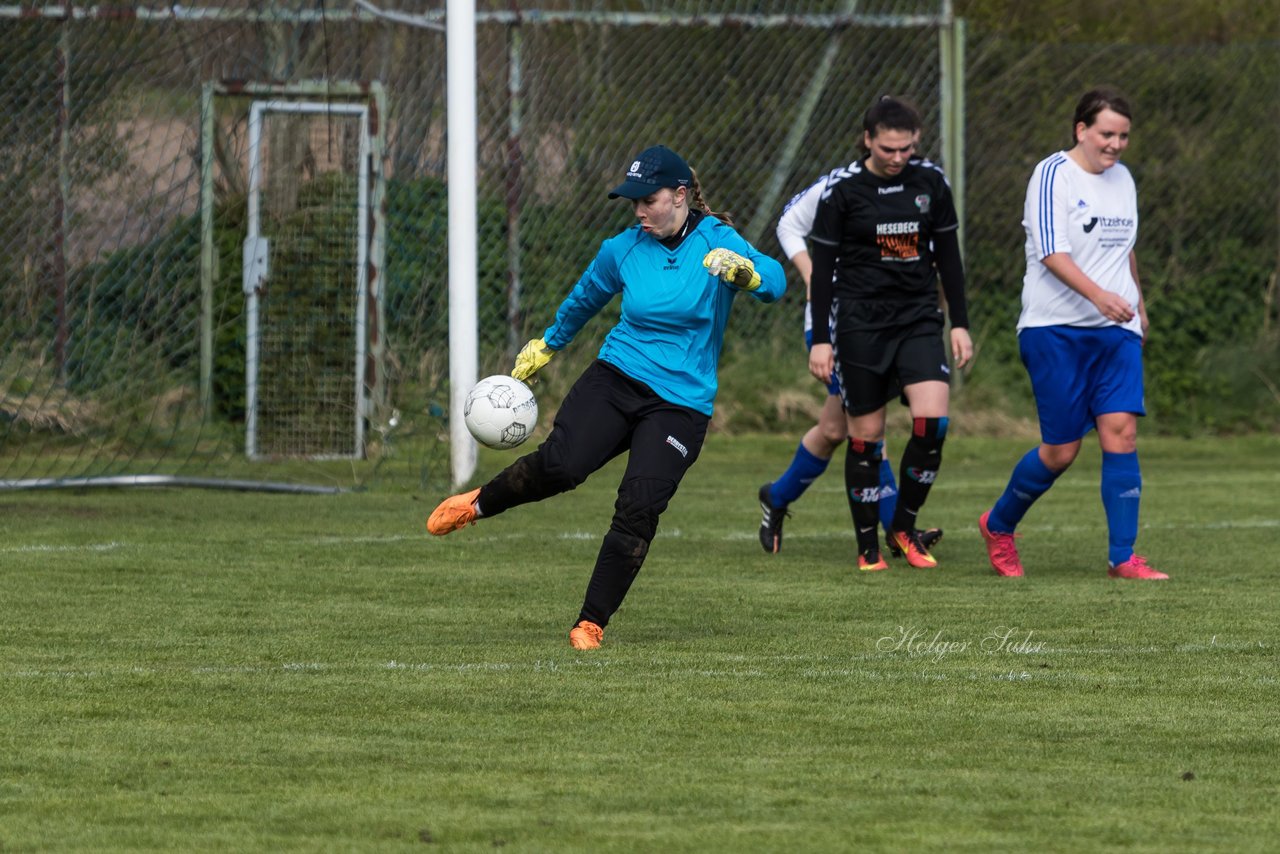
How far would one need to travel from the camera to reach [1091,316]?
877 centimetres

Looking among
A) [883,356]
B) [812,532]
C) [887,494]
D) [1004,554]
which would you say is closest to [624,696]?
[1004,554]

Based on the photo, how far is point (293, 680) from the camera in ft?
19.8

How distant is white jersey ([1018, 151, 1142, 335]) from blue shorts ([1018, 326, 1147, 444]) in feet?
0.18

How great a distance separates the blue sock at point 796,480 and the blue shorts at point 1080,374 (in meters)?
1.29

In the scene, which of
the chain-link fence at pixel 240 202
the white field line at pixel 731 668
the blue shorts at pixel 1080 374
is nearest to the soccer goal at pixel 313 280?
the chain-link fence at pixel 240 202

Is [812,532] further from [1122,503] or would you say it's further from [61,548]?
[61,548]

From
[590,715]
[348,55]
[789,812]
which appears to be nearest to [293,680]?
[590,715]

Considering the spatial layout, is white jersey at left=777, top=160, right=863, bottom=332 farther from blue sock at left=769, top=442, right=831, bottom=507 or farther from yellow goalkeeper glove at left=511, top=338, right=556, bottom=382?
yellow goalkeeper glove at left=511, top=338, right=556, bottom=382

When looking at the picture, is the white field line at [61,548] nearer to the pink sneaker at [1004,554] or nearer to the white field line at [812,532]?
the white field line at [812,532]

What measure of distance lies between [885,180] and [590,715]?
4.17 meters

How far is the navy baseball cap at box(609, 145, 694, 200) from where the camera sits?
270 inches

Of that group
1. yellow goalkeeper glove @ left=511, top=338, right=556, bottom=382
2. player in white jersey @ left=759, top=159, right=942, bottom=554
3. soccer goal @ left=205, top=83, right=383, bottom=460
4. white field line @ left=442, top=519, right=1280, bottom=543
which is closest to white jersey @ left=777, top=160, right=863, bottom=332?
player in white jersey @ left=759, top=159, right=942, bottom=554

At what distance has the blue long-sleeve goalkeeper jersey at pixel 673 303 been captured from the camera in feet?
22.9

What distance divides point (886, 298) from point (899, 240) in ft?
0.86
